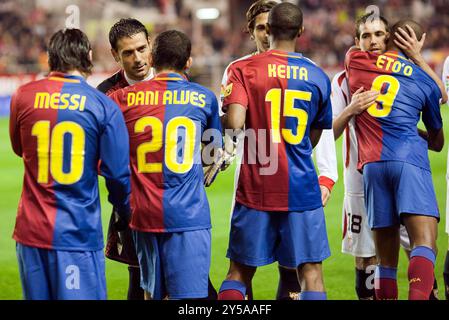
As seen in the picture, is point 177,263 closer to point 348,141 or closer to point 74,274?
point 74,274

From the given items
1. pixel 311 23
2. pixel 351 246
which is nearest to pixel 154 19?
pixel 311 23

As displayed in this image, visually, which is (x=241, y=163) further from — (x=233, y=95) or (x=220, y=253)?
(x=220, y=253)

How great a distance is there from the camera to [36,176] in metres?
4.31

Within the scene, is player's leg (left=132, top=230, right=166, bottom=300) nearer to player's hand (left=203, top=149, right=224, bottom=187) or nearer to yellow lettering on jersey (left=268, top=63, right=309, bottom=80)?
player's hand (left=203, top=149, right=224, bottom=187)

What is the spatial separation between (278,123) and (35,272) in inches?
64.1

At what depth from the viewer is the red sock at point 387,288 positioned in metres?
5.50

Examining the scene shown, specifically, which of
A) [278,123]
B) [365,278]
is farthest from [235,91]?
[365,278]

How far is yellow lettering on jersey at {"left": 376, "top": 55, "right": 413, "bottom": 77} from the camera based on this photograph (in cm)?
543

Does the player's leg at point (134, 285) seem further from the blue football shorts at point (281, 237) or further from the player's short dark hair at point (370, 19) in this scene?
the player's short dark hair at point (370, 19)

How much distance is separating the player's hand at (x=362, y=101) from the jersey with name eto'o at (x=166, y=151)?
3.85ft

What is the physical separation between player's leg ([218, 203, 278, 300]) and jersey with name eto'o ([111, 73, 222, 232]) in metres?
0.31

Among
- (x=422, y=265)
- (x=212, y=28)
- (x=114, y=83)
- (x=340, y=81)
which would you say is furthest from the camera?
(x=212, y=28)

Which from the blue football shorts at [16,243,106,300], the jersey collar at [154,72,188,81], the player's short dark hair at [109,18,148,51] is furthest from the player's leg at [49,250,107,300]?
the player's short dark hair at [109,18,148,51]

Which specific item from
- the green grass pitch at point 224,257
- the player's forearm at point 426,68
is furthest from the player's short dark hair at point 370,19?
the green grass pitch at point 224,257
